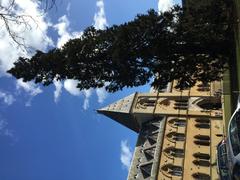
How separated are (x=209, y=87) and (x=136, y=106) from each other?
9105mm

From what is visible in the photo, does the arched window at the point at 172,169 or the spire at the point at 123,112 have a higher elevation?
the spire at the point at 123,112

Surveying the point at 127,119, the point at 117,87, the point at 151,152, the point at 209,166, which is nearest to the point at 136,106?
the point at 127,119

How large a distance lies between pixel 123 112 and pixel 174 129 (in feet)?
23.2

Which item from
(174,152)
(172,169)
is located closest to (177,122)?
(174,152)

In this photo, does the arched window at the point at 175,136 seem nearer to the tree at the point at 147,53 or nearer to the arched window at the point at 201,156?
the arched window at the point at 201,156

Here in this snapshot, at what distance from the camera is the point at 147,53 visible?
26422 mm

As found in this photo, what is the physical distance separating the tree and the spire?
22.5 metres

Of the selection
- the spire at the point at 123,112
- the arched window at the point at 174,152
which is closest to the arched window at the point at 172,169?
the arched window at the point at 174,152

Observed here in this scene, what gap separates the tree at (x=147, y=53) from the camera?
25.9 meters

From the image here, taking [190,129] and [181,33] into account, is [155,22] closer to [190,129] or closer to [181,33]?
[181,33]

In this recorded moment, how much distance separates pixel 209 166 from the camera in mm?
41969

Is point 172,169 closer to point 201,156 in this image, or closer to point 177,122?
point 201,156

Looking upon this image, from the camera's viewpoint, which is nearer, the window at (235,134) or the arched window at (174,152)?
the window at (235,134)

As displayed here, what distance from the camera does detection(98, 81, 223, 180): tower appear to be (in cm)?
4328
